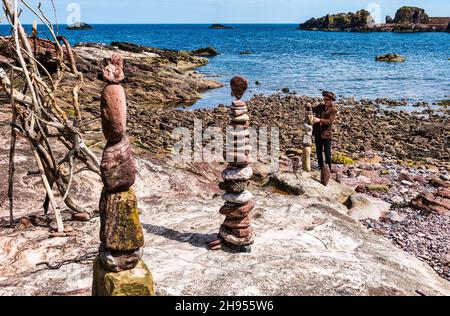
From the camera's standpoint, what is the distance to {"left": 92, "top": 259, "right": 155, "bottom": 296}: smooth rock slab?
4840 mm

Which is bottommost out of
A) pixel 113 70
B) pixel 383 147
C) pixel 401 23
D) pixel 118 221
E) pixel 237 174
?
pixel 383 147

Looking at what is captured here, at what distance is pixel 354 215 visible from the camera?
40.3 feet

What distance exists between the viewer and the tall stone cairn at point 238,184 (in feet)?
23.4

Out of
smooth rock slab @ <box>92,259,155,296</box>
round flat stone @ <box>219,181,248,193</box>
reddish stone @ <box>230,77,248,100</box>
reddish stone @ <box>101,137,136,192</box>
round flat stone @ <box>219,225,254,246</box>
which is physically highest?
reddish stone @ <box>230,77,248,100</box>

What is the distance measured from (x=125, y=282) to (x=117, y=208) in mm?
811

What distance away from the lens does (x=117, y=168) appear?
4.77 meters

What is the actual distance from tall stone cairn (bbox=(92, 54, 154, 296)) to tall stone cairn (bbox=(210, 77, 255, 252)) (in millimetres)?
2407

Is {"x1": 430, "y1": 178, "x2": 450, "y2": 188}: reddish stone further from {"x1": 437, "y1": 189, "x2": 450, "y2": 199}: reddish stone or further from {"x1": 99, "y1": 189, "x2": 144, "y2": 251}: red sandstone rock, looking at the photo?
Result: {"x1": 99, "y1": 189, "x2": 144, "y2": 251}: red sandstone rock

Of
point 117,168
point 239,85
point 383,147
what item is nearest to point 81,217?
point 239,85

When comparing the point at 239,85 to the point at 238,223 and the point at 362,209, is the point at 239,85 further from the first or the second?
the point at 362,209

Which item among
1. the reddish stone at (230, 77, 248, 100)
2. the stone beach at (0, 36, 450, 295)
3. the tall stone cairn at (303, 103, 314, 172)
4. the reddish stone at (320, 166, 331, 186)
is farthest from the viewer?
the reddish stone at (320, 166, 331, 186)

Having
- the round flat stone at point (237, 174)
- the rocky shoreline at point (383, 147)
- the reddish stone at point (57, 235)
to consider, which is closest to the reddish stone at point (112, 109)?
the round flat stone at point (237, 174)

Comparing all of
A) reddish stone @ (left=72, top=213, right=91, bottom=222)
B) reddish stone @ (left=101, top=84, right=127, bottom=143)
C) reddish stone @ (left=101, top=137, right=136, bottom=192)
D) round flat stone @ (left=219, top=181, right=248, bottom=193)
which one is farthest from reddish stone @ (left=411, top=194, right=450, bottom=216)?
reddish stone @ (left=101, top=84, right=127, bottom=143)
